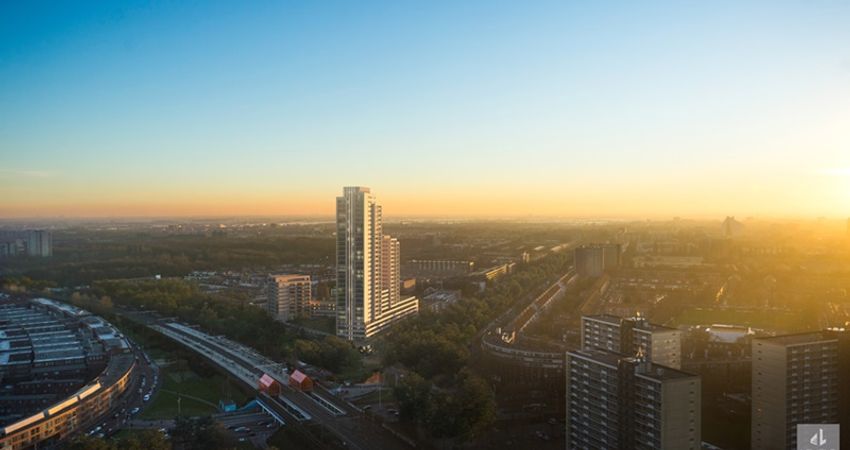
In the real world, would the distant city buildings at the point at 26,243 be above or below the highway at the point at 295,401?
above

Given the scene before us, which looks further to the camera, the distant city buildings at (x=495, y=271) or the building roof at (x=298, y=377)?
the distant city buildings at (x=495, y=271)

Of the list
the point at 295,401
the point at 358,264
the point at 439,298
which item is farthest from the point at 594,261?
the point at 295,401

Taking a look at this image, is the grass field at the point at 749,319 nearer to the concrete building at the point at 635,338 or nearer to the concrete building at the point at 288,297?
the concrete building at the point at 635,338

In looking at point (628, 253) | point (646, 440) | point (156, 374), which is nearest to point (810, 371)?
point (646, 440)

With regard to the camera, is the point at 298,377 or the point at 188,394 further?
the point at 188,394

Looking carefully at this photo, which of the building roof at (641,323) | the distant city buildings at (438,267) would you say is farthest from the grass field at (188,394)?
the distant city buildings at (438,267)

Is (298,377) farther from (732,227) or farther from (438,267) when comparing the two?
(732,227)

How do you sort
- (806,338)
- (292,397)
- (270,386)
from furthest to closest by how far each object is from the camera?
(270,386), (292,397), (806,338)

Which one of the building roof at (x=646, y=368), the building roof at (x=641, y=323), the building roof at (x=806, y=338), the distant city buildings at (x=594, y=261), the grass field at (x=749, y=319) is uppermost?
the building roof at (x=806, y=338)
